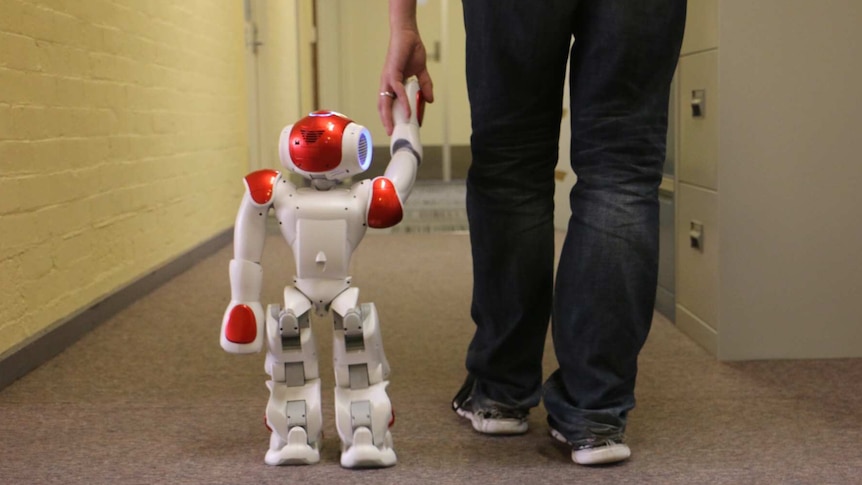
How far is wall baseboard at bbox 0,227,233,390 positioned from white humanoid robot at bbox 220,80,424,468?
839 millimetres

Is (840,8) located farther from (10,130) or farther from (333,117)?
(10,130)

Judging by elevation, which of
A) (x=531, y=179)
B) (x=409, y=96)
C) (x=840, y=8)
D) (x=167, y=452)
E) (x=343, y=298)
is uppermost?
(x=840, y=8)

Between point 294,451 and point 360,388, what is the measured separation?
0.44 feet

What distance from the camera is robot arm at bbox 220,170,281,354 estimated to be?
1428 mm

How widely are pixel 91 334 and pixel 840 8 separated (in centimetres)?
190

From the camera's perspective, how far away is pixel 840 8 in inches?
81.7

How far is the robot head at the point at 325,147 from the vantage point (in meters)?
1.44

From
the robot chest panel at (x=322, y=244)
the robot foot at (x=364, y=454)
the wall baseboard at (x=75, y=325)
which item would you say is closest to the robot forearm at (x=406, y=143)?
the robot chest panel at (x=322, y=244)

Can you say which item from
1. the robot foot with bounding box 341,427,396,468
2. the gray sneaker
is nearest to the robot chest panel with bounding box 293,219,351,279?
the robot foot with bounding box 341,427,396,468

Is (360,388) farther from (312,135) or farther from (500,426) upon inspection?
(312,135)

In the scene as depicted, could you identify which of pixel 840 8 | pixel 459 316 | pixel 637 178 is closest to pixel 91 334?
pixel 459 316

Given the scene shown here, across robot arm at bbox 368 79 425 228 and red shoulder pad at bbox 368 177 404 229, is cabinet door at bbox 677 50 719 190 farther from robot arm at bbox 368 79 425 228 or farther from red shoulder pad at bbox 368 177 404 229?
red shoulder pad at bbox 368 177 404 229

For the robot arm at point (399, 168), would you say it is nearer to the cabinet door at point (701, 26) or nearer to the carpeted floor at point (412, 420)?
the carpeted floor at point (412, 420)

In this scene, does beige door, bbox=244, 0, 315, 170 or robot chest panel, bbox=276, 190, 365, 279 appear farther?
beige door, bbox=244, 0, 315, 170
